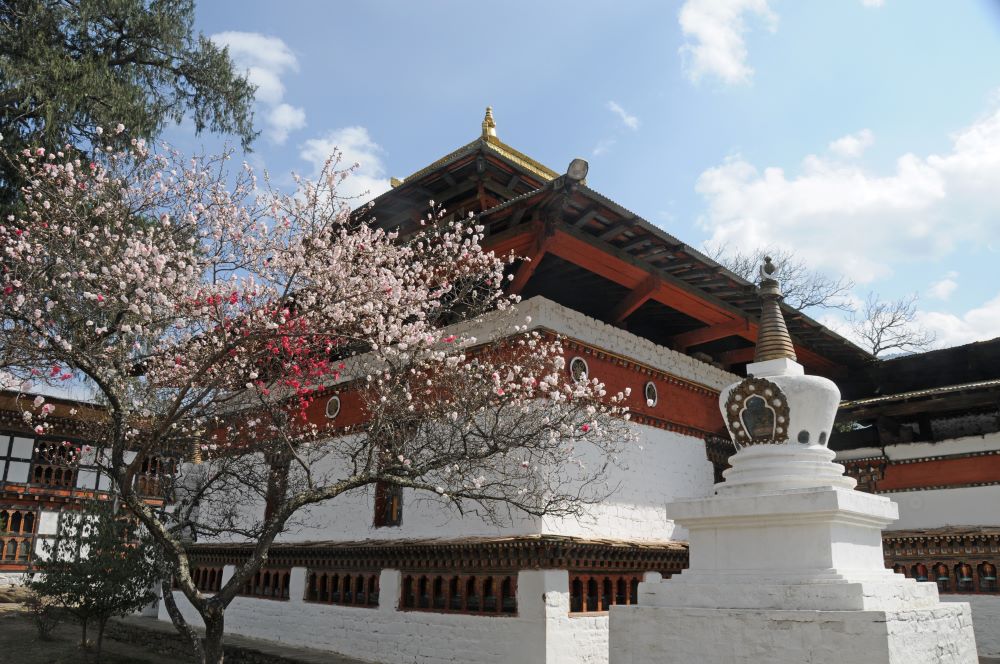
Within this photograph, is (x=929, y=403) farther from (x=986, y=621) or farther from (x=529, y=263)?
(x=529, y=263)

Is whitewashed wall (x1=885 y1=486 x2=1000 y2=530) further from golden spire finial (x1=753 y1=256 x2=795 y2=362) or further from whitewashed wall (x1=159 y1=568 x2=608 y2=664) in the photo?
golden spire finial (x1=753 y1=256 x2=795 y2=362)

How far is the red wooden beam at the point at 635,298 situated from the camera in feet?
36.9

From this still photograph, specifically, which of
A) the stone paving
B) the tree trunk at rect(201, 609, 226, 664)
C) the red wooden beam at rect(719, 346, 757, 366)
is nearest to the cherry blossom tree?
the tree trunk at rect(201, 609, 226, 664)

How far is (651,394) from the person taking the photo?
1182 cm

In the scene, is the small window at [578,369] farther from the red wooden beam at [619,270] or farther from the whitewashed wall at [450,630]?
the whitewashed wall at [450,630]

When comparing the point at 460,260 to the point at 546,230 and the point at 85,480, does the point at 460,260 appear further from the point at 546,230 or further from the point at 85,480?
the point at 85,480

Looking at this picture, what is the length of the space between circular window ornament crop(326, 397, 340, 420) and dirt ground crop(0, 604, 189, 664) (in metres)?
4.49

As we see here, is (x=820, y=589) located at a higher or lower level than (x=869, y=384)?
lower

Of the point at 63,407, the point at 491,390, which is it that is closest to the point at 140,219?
the point at 491,390

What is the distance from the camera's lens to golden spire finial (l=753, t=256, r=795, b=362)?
7.03 meters

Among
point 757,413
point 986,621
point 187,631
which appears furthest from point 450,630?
point 986,621

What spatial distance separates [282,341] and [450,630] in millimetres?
4342

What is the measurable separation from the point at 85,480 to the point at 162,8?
599 inches

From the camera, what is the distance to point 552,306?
33.4 ft
